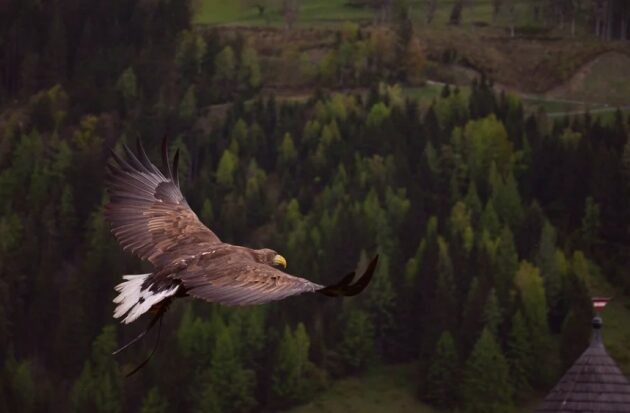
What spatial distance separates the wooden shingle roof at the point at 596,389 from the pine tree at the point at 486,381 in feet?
169

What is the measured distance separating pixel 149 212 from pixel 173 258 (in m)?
2.97

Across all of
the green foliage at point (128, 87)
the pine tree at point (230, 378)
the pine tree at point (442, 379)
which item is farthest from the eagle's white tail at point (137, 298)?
the green foliage at point (128, 87)

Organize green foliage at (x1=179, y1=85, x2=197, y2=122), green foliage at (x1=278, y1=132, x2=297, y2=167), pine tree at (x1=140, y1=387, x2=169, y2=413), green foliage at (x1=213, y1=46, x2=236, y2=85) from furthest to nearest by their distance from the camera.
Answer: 1. green foliage at (x1=213, y1=46, x2=236, y2=85)
2. green foliage at (x1=179, y1=85, x2=197, y2=122)
3. green foliage at (x1=278, y1=132, x2=297, y2=167)
4. pine tree at (x1=140, y1=387, x2=169, y2=413)

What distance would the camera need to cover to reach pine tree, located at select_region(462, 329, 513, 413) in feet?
315

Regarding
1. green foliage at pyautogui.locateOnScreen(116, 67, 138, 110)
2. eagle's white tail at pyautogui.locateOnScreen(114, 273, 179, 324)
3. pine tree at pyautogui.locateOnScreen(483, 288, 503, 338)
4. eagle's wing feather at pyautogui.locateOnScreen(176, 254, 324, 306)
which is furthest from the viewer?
green foliage at pyautogui.locateOnScreen(116, 67, 138, 110)

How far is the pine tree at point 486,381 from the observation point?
96.1 meters

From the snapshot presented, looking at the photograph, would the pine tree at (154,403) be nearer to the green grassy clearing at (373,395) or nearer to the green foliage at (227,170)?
the green grassy clearing at (373,395)

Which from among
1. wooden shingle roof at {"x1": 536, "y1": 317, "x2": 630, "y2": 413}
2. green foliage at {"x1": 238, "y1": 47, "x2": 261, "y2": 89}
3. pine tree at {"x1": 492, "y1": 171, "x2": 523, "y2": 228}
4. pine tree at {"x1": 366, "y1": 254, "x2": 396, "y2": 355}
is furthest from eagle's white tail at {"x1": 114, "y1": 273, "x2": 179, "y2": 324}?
green foliage at {"x1": 238, "y1": 47, "x2": 261, "y2": 89}

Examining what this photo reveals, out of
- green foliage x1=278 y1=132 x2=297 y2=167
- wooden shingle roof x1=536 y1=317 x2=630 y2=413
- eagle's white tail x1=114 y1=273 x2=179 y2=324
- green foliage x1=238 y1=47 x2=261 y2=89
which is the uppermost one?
eagle's white tail x1=114 y1=273 x2=179 y2=324

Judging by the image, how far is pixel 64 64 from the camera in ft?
503

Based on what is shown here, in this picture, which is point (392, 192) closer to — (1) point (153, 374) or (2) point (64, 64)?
(1) point (153, 374)

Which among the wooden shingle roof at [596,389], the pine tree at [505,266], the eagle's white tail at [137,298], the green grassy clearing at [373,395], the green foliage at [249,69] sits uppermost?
the eagle's white tail at [137,298]

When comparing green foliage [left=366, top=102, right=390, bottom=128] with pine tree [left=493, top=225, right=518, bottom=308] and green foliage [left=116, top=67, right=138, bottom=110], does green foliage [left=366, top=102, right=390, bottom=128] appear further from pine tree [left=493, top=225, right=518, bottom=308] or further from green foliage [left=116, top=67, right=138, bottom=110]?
green foliage [left=116, top=67, right=138, bottom=110]

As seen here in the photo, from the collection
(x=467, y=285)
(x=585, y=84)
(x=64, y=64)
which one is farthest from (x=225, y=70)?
(x=467, y=285)
